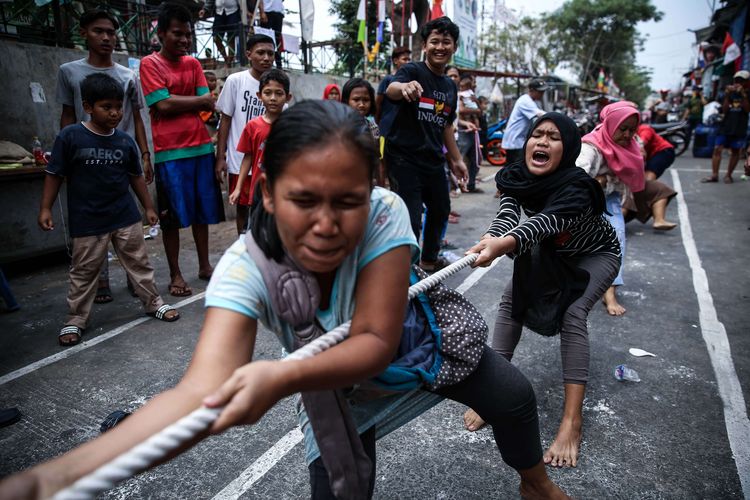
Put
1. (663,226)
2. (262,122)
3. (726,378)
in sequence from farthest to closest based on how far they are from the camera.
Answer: (663,226), (262,122), (726,378)

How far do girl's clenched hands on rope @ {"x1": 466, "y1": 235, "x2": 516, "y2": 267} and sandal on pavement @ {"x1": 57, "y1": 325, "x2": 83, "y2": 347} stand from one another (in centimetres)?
281

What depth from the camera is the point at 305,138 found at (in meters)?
1.05

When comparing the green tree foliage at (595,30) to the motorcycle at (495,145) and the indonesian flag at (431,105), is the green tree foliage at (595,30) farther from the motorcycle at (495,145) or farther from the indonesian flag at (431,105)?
the indonesian flag at (431,105)

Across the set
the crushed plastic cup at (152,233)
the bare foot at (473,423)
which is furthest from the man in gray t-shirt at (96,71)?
the bare foot at (473,423)

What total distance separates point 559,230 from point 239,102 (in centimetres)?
322

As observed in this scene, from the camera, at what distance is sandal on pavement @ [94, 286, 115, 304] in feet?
13.5

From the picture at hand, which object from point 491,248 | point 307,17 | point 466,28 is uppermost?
point 466,28

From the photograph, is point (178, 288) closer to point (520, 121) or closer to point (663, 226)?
point (520, 121)

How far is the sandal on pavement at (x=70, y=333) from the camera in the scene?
3318mm

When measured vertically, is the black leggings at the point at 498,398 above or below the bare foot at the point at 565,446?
above

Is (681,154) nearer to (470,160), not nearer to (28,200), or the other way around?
(470,160)

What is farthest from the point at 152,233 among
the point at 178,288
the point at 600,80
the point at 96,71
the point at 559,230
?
the point at 600,80

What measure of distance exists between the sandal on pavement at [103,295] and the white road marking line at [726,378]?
14.3 ft

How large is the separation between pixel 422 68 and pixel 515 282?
239cm
